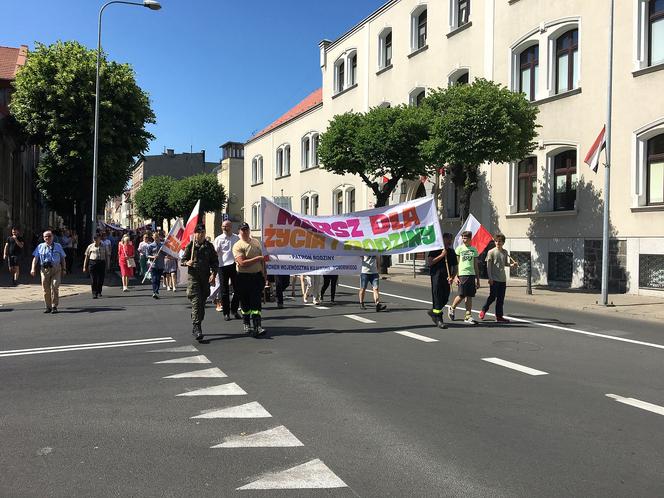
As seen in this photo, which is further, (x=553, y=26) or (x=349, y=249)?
(x=553, y=26)

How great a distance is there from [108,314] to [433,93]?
42.4 ft

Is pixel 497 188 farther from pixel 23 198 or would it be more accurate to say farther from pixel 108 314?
pixel 23 198

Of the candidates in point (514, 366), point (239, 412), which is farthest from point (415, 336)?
point (239, 412)

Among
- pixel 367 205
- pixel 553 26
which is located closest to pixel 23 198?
pixel 367 205

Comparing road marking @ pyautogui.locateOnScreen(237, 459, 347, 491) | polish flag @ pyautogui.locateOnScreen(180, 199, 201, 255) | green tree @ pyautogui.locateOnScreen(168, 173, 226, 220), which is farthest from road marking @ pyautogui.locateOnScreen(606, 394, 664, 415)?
green tree @ pyautogui.locateOnScreen(168, 173, 226, 220)

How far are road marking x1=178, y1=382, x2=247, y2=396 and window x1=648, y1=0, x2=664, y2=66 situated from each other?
16.1m

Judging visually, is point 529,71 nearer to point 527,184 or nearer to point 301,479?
point 527,184

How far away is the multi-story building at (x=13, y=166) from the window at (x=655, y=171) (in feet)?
88.7

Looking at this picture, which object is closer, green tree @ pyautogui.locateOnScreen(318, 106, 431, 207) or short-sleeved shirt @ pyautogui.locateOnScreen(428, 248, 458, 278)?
short-sleeved shirt @ pyautogui.locateOnScreen(428, 248, 458, 278)

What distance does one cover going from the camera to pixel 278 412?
17.5 feet

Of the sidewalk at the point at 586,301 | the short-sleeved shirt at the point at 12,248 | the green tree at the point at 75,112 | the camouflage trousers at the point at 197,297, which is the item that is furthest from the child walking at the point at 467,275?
the green tree at the point at 75,112

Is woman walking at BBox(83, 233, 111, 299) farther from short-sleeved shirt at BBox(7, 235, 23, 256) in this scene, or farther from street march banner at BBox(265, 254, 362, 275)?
street march banner at BBox(265, 254, 362, 275)

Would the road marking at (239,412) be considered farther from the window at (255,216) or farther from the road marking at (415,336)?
the window at (255,216)

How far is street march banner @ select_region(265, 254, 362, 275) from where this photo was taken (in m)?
10.8
